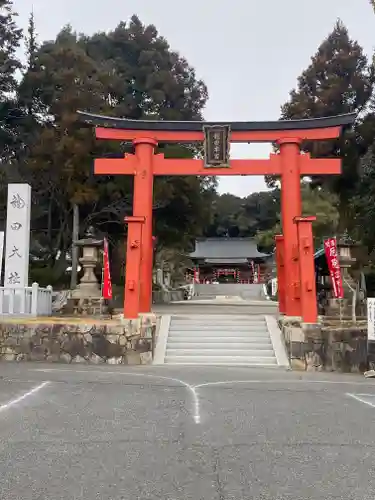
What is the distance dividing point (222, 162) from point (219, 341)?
471cm

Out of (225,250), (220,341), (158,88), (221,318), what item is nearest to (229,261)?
(225,250)

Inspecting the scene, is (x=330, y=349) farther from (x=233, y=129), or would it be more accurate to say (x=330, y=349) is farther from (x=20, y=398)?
(x=20, y=398)

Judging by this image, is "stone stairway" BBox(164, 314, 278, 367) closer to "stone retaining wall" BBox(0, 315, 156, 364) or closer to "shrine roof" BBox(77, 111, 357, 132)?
"stone retaining wall" BBox(0, 315, 156, 364)

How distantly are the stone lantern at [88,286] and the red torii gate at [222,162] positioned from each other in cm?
575

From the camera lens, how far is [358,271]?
23781 millimetres

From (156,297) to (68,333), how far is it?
19.7 m

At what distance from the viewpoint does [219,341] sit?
13109 millimetres

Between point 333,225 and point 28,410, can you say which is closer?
point 28,410

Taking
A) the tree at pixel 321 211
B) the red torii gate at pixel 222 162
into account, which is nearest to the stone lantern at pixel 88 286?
the red torii gate at pixel 222 162

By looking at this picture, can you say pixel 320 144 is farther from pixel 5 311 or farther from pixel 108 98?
pixel 5 311

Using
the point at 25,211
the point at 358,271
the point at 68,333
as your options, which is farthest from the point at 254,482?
the point at 358,271

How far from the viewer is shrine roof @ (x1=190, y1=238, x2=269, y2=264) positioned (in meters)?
53.3

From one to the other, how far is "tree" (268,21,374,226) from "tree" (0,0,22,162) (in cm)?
1355

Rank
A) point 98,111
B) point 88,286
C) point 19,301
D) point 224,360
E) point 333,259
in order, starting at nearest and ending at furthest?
point 224,360 → point 19,301 → point 333,259 → point 88,286 → point 98,111
